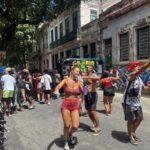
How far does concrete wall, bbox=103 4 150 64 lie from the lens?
1858 centimetres

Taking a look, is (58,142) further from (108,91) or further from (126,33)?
(126,33)

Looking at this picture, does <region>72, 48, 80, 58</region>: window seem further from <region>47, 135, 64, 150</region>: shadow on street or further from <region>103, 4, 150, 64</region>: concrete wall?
<region>47, 135, 64, 150</region>: shadow on street

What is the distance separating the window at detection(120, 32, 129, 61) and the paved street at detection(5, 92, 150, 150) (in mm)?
7550

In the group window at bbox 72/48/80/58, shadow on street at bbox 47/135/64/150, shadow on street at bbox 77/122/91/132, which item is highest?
window at bbox 72/48/80/58

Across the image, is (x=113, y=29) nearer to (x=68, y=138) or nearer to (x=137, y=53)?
(x=137, y=53)

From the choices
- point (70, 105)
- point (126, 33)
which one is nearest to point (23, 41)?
point (126, 33)

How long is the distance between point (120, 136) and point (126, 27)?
11883 mm

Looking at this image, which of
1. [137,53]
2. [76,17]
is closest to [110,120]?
[137,53]

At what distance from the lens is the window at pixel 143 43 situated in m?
18.1

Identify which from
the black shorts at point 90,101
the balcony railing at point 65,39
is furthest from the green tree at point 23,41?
the black shorts at point 90,101

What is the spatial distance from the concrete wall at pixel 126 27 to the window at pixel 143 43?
30 cm

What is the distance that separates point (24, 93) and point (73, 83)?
277 inches

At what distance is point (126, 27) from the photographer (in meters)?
20.2

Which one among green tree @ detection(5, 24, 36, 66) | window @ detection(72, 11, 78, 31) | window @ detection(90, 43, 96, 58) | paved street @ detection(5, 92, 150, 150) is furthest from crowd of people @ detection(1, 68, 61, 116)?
window @ detection(72, 11, 78, 31)
